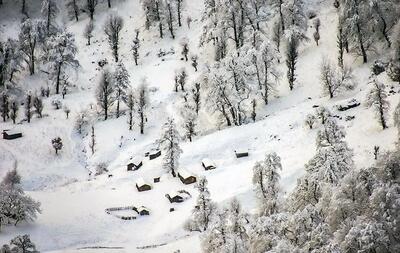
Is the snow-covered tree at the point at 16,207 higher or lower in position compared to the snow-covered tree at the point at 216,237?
higher

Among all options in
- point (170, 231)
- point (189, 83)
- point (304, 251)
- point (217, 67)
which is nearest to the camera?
point (304, 251)

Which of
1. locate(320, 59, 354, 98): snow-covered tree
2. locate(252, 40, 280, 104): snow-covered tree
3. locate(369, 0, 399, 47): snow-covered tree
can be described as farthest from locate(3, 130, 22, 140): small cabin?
locate(369, 0, 399, 47): snow-covered tree

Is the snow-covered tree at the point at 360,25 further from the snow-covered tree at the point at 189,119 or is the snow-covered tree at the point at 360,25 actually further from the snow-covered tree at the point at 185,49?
the snow-covered tree at the point at 185,49

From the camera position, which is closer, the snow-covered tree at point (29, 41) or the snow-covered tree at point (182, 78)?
the snow-covered tree at point (182, 78)

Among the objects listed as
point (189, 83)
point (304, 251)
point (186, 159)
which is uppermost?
point (189, 83)

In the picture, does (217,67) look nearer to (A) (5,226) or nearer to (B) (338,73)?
(B) (338,73)

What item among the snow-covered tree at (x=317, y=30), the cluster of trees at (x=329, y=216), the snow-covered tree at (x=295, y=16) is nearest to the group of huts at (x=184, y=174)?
the cluster of trees at (x=329, y=216)

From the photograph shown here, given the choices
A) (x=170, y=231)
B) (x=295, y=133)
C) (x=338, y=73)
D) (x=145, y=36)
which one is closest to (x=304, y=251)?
(x=170, y=231)
